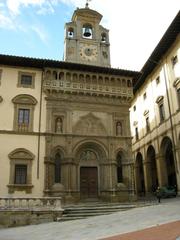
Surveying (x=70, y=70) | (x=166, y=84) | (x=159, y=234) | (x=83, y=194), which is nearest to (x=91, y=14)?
(x=70, y=70)

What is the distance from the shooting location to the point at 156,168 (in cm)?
3294

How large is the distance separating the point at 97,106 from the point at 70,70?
396 centimetres

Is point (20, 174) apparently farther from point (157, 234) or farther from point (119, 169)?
point (157, 234)

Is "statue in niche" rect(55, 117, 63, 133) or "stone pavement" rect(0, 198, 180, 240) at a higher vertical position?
"statue in niche" rect(55, 117, 63, 133)

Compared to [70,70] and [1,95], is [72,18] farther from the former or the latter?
[1,95]

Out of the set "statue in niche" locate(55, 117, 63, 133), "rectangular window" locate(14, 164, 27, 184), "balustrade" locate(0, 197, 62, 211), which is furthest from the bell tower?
"balustrade" locate(0, 197, 62, 211)

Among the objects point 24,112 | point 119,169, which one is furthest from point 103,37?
point 119,169

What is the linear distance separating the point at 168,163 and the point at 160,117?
491 centimetres

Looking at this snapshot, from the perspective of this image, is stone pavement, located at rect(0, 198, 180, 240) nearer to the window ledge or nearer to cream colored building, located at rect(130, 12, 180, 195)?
the window ledge

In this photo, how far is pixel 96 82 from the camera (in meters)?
26.2

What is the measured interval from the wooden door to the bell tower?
34.2 feet

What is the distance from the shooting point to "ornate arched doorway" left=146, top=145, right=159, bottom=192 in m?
33.3

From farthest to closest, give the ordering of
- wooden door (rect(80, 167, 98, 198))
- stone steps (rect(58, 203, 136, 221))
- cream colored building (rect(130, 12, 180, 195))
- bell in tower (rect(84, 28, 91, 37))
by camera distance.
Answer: bell in tower (rect(84, 28, 91, 37))
cream colored building (rect(130, 12, 180, 195))
wooden door (rect(80, 167, 98, 198))
stone steps (rect(58, 203, 136, 221))

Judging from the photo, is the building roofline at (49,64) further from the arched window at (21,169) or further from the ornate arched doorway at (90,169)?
the arched window at (21,169)
